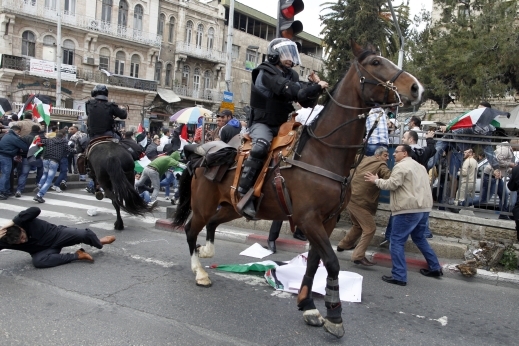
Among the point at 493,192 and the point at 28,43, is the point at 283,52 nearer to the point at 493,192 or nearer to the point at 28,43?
the point at 493,192

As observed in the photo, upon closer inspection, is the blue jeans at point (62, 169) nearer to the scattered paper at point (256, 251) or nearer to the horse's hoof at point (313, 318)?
the scattered paper at point (256, 251)

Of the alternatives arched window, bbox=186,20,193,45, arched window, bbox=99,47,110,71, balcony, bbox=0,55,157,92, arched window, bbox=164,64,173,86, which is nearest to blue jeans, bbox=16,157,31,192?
balcony, bbox=0,55,157,92

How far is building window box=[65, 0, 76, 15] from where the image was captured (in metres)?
34.6

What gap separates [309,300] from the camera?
4.47m

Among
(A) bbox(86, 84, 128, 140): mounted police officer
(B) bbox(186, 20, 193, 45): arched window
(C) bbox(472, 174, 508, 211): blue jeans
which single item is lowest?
(C) bbox(472, 174, 508, 211): blue jeans

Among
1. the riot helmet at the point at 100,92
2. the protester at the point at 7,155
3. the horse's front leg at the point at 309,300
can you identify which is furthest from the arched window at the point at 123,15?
the horse's front leg at the point at 309,300

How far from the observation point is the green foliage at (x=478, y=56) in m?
16.7

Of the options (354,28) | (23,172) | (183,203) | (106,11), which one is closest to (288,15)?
(183,203)

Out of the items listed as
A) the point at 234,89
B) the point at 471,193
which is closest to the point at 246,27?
the point at 234,89

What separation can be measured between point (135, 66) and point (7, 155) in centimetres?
3027

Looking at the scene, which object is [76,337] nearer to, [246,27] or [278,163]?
[278,163]

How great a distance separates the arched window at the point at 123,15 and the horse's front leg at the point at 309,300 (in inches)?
1519

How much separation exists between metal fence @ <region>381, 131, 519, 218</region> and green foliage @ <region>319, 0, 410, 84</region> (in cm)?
2067

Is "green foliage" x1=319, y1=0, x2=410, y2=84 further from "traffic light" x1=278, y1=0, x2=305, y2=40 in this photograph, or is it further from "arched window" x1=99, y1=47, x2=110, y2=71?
"traffic light" x1=278, y1=0, x2=305, y2=40
